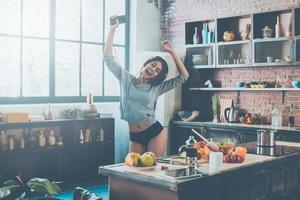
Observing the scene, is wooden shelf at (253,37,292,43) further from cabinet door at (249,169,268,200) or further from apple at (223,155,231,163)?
apple at (223,155,231,163)

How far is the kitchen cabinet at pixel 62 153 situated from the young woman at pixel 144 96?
79.9 inches

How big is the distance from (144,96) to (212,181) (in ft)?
6.90

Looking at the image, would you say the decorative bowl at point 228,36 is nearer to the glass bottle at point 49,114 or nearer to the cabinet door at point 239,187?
the glass bottle at point 49,114

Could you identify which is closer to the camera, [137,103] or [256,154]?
[256,154]

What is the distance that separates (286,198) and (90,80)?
4.60m

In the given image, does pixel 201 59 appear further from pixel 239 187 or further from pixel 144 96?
pixel 239 187

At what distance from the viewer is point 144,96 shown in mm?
5305

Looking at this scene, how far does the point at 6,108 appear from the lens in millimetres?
6859

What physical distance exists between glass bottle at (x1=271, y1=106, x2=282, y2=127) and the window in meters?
2.87

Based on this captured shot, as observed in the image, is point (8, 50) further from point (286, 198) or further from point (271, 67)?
point (286, 198)

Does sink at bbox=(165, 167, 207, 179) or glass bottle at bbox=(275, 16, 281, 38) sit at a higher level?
glass bottle at bbox=(275, 16, 281, 38)

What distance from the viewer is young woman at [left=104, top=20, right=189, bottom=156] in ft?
17.0

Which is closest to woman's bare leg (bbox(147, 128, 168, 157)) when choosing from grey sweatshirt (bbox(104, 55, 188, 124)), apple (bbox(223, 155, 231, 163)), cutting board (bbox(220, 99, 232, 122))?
grey sweatshirt (bbox(104, 55, 188, 124))

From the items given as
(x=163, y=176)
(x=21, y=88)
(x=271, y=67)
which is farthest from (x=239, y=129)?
(x=163, y=176)
